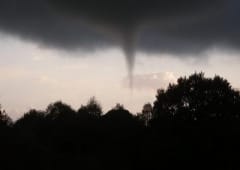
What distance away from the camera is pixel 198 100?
284 feet

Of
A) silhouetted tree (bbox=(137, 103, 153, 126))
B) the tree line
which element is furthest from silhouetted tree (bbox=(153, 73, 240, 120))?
silhouetted tree (bbox=(137, 103, 153, 126))

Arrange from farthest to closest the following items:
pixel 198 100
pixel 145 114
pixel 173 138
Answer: pixel 145 114 < pixel 198 100 < pixel 173 138

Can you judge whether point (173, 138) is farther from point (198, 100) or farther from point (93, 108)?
point (93, 108)

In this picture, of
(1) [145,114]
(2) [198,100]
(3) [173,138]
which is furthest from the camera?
(1) [145,114]

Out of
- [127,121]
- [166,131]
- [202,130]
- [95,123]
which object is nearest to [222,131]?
[202,130]

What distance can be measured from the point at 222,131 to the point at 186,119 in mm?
5925

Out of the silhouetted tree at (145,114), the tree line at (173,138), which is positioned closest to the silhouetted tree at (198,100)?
the tree line at (173,138)

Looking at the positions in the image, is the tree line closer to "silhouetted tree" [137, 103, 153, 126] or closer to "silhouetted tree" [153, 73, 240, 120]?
"silhouetted tree" [153, 73, 240, 120]

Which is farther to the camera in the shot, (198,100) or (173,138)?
(198,100)

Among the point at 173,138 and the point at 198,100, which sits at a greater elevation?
the point at 198,100

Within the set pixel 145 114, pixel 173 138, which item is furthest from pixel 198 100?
pixel 145 114

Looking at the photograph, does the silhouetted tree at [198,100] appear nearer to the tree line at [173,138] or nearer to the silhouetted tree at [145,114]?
the tree line at [173,138]

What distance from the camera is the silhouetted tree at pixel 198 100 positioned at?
3314 inches

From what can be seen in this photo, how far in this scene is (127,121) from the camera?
104688 millimetres
